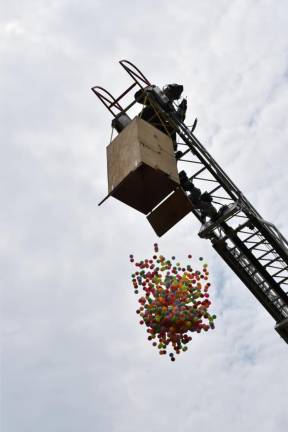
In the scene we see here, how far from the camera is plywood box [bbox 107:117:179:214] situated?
8.33 meters

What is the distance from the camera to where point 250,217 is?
10.1 metres

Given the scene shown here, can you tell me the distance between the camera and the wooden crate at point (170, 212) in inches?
352

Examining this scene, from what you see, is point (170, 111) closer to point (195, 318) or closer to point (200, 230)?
point (200, 230)

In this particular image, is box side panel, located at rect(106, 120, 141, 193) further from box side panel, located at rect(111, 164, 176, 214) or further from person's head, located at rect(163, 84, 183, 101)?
person's head, located at rect(163, 84, 183, 101)

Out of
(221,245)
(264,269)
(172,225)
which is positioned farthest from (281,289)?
(172,225)

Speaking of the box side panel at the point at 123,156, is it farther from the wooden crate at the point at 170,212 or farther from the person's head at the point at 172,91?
the person's head at the point at 172,91

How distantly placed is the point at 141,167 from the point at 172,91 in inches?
108

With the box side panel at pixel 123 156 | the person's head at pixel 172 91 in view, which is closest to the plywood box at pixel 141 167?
the box side panel at pixel 123 156

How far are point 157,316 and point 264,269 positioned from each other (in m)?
3.33

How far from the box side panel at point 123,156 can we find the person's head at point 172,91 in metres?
1.86

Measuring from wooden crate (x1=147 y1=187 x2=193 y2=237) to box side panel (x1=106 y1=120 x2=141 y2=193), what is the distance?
1.03 m

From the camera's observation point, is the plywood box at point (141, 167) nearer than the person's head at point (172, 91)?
Yes

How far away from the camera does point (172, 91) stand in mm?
10297

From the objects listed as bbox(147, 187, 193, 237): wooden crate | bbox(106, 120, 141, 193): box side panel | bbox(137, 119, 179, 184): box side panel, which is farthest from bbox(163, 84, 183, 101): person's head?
bbox(147, 187, 193, 237): wooden crate
